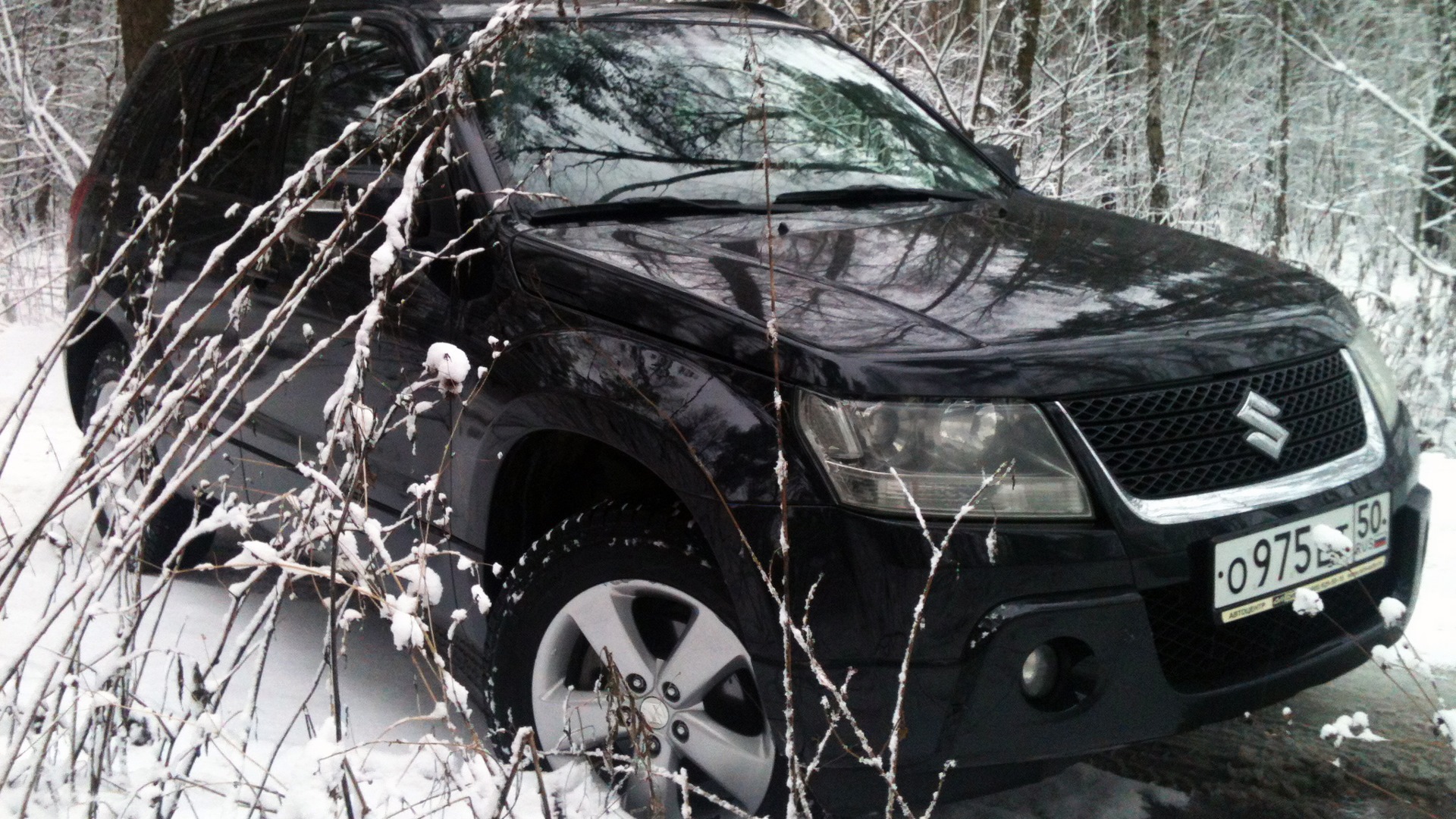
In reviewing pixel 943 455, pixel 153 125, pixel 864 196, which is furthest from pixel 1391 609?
pixel 153 125

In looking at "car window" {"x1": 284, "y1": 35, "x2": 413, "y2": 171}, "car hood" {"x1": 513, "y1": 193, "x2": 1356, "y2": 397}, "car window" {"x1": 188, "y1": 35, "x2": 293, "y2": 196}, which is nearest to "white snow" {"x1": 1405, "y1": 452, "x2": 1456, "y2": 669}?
"car hood" {"x1": 513, "y1": 193, "x2": 1356, "y2": 397}

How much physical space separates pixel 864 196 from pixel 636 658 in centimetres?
128

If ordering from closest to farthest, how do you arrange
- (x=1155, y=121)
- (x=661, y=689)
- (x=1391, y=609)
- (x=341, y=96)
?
(x=1391, y=609) < (x=661, y=689) < (x=341, y=96) < (x=1155, y=121)

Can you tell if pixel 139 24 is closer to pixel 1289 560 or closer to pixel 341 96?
pixel 341 96

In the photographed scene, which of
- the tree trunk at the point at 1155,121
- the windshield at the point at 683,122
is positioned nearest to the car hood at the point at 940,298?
the windshield at the point at 683,122

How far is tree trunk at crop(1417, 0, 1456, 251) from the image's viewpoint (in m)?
8.70

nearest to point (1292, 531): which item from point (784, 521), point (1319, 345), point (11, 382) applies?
point (1319, 345)

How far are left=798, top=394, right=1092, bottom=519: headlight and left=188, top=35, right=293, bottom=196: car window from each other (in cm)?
206

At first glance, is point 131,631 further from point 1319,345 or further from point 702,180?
point 1319,345

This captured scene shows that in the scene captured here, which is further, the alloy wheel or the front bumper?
the alloy wheel

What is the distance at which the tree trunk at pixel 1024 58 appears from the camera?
8.88 m

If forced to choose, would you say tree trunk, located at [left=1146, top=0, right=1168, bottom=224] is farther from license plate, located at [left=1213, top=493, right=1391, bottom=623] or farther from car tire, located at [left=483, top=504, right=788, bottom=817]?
car tire, located at [left=483, top=504, right=788, bottom=817]

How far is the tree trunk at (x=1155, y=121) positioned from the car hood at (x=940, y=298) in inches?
283

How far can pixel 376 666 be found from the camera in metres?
3.24
